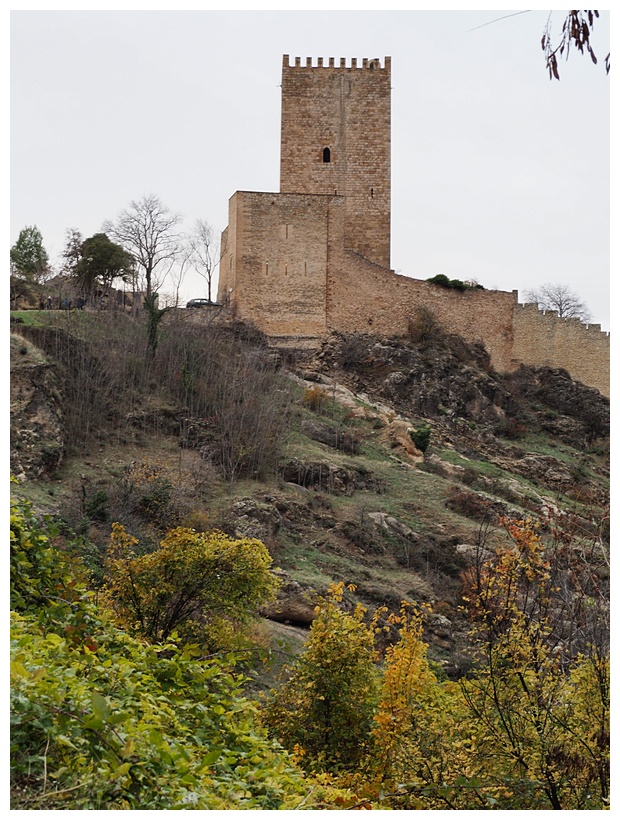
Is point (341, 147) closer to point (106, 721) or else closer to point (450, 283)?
point (450, 283)

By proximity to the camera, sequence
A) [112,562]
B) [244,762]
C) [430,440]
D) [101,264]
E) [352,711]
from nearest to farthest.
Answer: [244,762]
[352,711]
[112,562]
[430,440]
[101,264]

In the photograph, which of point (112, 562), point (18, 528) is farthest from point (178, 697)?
point (112, 562)

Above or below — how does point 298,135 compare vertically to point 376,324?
above

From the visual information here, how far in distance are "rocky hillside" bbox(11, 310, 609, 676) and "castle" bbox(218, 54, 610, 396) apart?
77 cm

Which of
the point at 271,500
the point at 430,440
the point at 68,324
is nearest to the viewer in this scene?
the point at 271,500

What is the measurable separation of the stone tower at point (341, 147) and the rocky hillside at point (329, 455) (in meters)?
4.09

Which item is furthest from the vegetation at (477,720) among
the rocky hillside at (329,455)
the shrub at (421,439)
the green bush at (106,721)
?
the shrub at (421,439)

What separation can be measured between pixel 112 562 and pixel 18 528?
564 centimetres

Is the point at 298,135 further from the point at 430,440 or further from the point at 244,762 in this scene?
the point at 244,762

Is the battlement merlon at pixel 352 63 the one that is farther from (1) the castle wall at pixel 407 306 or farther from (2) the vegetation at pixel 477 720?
(2) the vegetation at pixel 477 720

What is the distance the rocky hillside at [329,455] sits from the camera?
19.1 metres

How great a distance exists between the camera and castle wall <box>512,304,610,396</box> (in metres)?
32.3

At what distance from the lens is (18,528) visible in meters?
6.60

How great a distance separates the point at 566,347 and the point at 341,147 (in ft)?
30.2
